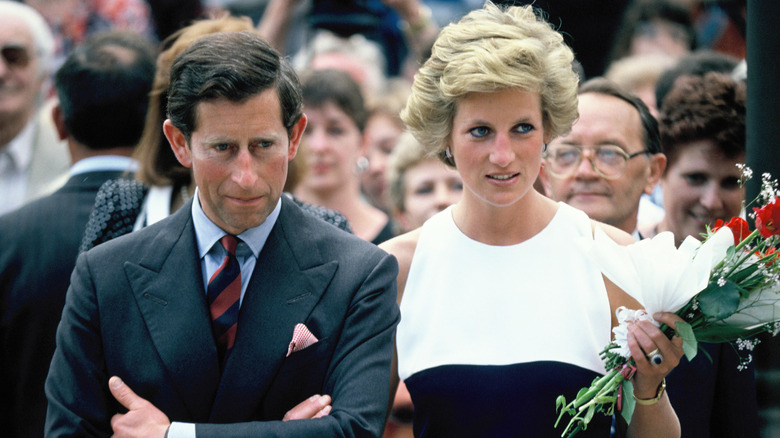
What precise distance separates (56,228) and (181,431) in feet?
4.78

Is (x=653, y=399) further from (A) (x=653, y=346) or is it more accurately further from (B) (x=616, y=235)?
(B) (x=616, y=235)

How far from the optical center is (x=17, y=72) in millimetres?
5672

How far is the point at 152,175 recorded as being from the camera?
149 inches

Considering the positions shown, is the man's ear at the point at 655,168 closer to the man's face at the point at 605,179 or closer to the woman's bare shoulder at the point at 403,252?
the man's face at the point at 605,179

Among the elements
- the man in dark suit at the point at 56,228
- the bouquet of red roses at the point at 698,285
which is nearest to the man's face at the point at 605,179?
the bouquet of red roses at the point at 698,285

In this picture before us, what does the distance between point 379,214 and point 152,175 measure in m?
2.29

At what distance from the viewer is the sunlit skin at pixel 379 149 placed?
→ 719 centimetres

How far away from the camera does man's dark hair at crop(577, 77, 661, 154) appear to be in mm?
4137

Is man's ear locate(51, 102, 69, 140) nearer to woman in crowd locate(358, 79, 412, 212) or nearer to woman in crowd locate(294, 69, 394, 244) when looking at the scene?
woman in crowd locate(294, 69, 394, 244)

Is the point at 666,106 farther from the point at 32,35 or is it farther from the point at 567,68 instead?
the point at 32,35

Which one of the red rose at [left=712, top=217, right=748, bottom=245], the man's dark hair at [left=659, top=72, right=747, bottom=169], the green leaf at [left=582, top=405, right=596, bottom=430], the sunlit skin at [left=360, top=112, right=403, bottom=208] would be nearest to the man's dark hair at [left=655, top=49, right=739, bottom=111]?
the man's dark hair at [left=659, top=72, right=747, bottom=169]

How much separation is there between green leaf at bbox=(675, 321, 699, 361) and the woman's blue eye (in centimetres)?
88

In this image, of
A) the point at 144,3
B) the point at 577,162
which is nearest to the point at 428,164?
the point at 577,162

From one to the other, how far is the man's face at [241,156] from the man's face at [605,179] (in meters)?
1.57
